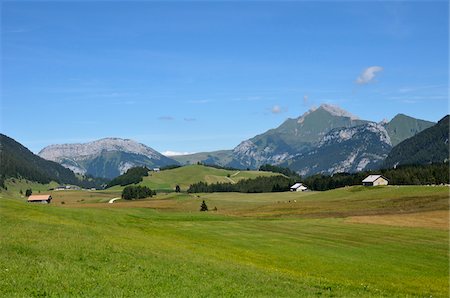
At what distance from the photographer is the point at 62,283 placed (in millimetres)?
25844

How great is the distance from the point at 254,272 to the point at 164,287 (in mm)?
10963

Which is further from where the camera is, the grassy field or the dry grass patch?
the dry grass patch

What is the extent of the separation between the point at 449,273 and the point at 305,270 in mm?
14357

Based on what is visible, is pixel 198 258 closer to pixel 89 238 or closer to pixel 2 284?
pixel 89 238

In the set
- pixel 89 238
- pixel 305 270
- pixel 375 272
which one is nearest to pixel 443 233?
pixel 375 272

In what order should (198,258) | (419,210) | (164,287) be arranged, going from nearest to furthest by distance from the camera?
(164,287)
(198,258)
(419,210)

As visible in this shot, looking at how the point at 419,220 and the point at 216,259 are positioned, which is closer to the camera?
the point at 216,259

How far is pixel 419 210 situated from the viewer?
117375 millimetres

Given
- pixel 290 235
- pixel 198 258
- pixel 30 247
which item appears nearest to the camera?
pixel 30 247

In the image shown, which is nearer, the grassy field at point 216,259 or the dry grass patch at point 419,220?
the grassy field at point 216,259

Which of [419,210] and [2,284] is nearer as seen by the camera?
[2,284]

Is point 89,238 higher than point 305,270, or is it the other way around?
point 89,238

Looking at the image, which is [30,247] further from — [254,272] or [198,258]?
[254,272]

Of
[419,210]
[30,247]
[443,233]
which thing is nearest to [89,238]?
[30,247]
